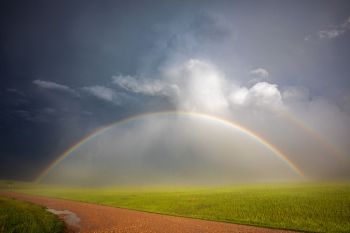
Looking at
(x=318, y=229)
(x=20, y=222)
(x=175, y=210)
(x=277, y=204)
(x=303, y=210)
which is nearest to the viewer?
(x=318, y=229)

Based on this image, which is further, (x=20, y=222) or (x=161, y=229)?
(x=20, y=222)

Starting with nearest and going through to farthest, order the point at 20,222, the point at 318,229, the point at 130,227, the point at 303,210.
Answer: the point at 318,229 < the point at 130,227 < the point at 20,222 < the point at 303,210

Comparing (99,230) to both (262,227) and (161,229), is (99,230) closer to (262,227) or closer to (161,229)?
(161,229)

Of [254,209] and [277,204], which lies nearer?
[254,209]

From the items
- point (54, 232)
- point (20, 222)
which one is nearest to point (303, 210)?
point (54, 232)

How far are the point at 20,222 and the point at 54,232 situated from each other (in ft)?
17.3

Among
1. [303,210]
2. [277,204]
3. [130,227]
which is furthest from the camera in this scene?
[277,204]

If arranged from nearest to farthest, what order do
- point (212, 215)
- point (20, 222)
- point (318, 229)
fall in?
point (318, 229), point (20, 222), point (212, 215)

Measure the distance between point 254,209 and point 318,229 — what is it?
426 inches

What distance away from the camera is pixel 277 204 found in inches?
1284

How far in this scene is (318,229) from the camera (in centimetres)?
2025

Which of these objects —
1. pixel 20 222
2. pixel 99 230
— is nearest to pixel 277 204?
pixel 99 230

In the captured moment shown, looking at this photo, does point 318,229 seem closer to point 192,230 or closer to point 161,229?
point 192,230

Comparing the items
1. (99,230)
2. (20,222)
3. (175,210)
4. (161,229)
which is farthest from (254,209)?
(20,222)
